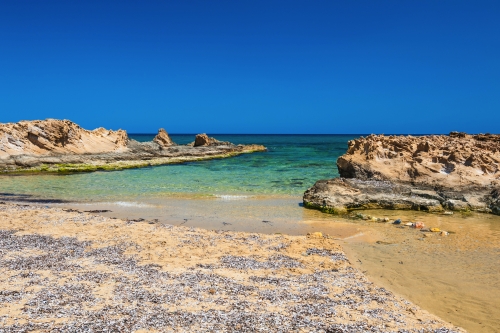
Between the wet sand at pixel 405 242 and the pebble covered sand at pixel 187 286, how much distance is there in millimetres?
644

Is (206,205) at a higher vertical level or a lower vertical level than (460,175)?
lower

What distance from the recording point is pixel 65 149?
33250 millimetres

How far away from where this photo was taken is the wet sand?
6848 mm

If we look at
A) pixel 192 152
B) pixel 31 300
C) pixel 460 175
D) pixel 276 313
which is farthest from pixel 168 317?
pixel 192 152

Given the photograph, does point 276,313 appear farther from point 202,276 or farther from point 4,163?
point 4,163

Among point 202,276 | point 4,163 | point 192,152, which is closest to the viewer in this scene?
point 202,276

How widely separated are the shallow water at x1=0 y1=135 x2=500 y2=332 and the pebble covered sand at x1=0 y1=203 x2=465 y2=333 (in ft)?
2.49

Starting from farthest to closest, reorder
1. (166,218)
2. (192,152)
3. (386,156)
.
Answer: (192,152) → (386,156) → (166,218)

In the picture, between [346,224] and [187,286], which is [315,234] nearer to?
[346,224]

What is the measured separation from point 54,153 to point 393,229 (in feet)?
94.9

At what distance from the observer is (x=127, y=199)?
57.1 ft

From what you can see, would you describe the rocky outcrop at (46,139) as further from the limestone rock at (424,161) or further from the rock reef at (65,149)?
the limestone rock at (424,161)

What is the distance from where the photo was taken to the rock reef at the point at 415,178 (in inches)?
568

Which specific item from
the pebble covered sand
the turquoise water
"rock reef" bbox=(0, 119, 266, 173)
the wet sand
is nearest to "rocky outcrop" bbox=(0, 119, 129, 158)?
"rock reef" bbox=(0, 119, 266, 173)
